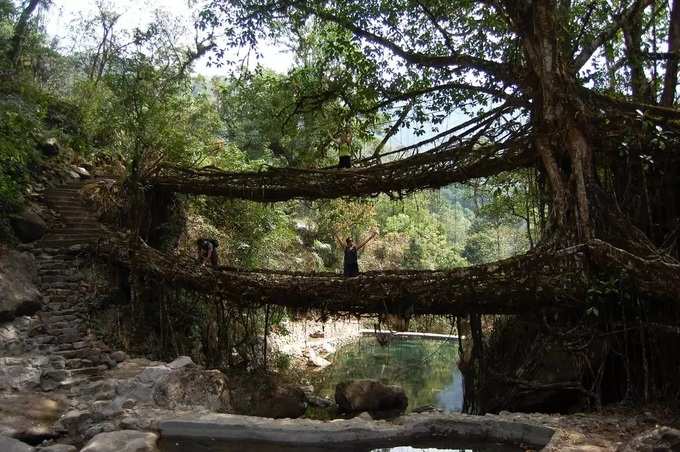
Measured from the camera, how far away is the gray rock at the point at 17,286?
708cm

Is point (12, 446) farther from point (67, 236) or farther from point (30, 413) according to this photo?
point (67, 236)

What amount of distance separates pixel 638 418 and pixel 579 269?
148 centimetres

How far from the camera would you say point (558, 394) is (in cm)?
650

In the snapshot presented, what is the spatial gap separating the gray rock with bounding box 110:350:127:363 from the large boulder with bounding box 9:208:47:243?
3.43 meters

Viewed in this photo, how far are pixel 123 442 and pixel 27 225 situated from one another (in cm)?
609

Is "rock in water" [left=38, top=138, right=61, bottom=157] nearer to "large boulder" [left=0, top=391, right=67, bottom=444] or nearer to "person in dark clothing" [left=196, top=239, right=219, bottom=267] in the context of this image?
"person in dark clothing" [left=196, top=239, right=219, bottom=267]

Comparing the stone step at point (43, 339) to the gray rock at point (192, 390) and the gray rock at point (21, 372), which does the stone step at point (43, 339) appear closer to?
the gray rock at point (21, 372)

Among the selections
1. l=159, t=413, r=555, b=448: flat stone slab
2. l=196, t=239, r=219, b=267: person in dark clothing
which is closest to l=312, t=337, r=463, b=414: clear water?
l=196, t=239, r=219, b=267: person in dark clothing

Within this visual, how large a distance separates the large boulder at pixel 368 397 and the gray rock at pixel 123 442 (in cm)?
430

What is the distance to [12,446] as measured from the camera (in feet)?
13.7

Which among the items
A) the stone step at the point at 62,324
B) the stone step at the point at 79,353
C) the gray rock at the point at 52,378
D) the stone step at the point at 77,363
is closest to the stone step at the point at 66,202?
the stone step at the point at 62,324

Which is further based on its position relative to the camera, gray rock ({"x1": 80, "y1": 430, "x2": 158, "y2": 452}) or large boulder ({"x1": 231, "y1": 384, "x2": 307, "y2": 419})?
large boulder ({"x1": 231, "y1": 384, "x2": 307, "y2": 419})

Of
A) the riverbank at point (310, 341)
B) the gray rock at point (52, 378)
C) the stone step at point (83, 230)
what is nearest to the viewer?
the gray rock at point (52, 378)

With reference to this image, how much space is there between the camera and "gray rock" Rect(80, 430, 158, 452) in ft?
14.0
